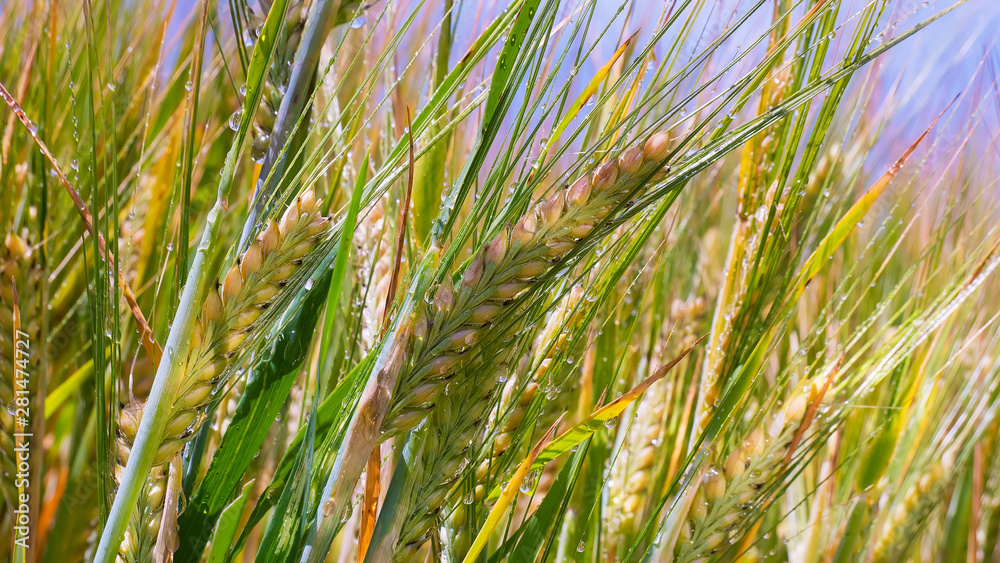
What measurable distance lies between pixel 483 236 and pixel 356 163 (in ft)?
1.28

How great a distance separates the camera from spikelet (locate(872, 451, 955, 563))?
28.4 inches

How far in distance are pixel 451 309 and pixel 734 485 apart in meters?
0.28

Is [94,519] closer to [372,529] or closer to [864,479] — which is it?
[372,529]

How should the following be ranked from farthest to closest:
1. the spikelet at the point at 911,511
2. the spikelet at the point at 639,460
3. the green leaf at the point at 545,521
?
the spikelet at the point at 911,511 < the spikelet at the point at 639,460 < the green leaf at the point at 545,521

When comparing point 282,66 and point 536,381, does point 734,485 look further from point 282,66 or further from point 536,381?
point 282,66

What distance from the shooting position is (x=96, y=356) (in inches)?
13.2

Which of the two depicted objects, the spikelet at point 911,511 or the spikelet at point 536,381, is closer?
the spikelet at point 536,381

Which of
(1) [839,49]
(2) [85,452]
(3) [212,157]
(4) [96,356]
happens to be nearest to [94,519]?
(2) [85,452]

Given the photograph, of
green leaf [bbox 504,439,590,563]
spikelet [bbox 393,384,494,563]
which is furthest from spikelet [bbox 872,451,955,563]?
spikelet [bbox 393,384,494,563]

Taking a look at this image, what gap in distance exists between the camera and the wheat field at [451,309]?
0.97ft

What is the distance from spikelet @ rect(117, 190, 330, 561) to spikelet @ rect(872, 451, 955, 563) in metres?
0.72

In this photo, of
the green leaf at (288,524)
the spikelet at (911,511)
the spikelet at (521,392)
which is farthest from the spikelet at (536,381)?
the spikelet at (911,511)

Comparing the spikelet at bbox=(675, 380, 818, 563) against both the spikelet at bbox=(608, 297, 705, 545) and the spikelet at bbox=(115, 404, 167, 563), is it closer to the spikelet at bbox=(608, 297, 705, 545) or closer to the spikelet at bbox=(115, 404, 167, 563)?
the spikelet at bbox=(608, 297, 705, 545)

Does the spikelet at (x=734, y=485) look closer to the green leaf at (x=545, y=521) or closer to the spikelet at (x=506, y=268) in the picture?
the green leaf at (x=545, y=521)
